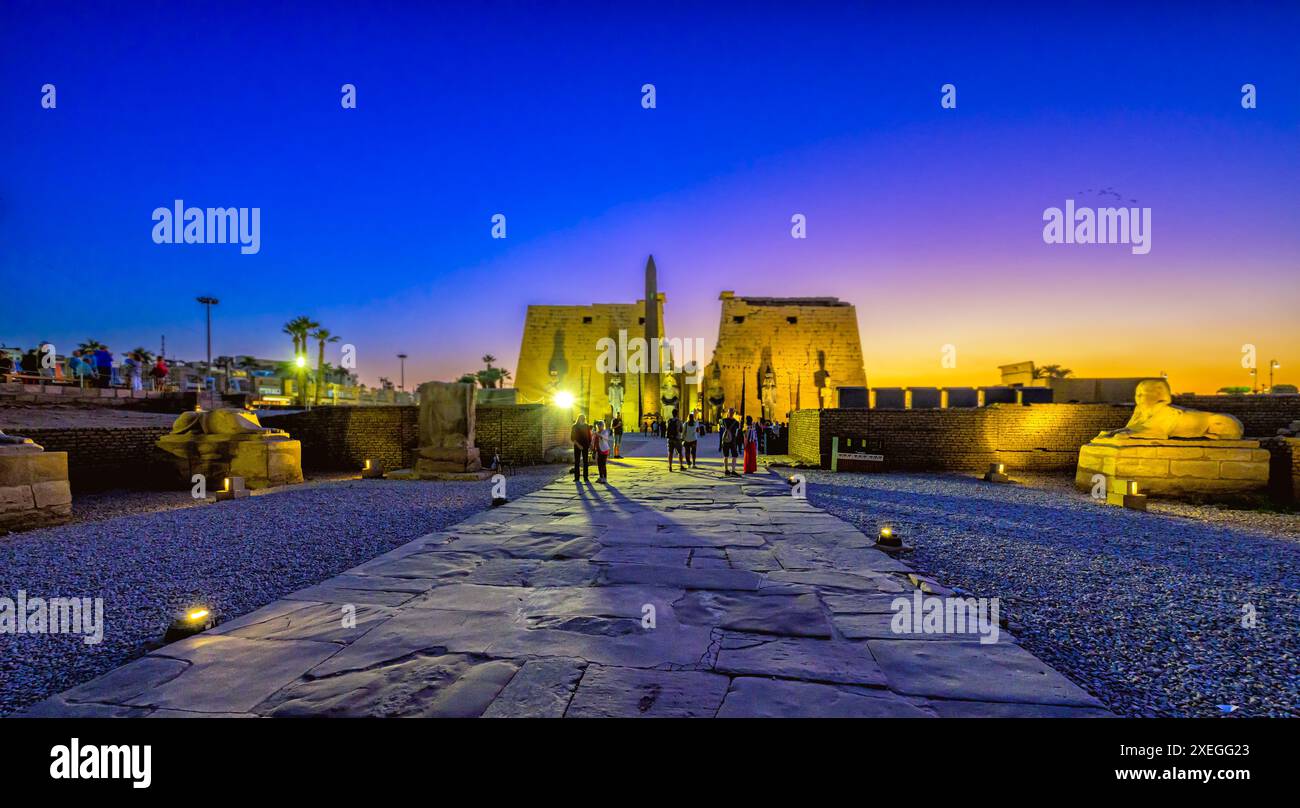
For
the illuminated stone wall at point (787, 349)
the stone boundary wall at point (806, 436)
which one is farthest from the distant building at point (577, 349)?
the stone boundary wall at point (806, 436)

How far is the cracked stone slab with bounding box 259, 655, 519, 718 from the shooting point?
2.12m

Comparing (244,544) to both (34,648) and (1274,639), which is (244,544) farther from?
(1274,639)

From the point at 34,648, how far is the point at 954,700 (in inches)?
197

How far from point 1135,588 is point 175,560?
8.60 metres

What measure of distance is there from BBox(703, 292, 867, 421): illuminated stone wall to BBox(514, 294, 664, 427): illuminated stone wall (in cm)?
723

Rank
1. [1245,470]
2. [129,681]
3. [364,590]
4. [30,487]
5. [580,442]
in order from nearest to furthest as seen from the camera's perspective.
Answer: [129,681] → [364,590] → [30,487] → [1245,470] → [580,442]

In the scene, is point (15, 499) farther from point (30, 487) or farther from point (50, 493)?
point (50, 493)

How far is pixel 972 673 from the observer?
2482 mm

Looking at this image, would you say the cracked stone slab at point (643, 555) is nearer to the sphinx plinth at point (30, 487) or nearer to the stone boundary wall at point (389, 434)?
the sphinx plinth at point (30, 487)

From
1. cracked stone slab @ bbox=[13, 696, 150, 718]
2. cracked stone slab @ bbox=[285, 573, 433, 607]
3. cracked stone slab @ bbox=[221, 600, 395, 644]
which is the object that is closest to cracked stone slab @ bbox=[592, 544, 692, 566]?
cracked stone slab @ bbox=[285, 573, 433, 607]

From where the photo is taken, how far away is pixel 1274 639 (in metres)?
3.19

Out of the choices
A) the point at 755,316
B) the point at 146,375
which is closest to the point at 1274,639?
the point at 755,316

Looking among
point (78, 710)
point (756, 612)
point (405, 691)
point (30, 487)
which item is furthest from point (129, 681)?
point (30, 487)

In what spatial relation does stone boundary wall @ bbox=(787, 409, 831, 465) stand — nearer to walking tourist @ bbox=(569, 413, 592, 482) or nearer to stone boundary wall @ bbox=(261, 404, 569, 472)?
walking tourist @ bbox=(569, 413, 592, 482)
